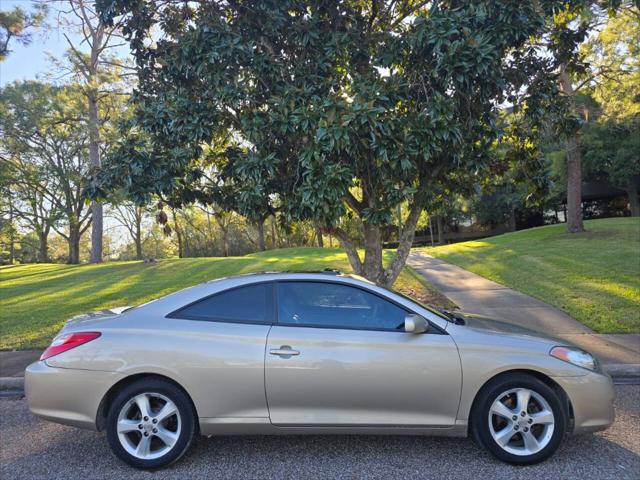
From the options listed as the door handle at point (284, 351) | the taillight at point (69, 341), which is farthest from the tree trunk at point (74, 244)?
the door handle at point (284, 351)

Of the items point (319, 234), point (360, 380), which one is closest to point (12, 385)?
point (360, 380)

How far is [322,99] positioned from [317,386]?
3.62m

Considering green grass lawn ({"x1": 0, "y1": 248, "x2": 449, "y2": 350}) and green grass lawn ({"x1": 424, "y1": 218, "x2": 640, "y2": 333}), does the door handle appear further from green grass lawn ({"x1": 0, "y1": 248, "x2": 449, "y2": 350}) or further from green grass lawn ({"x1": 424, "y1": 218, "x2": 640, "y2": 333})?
green grass lawn ({"x1": 424, "y1": 218, "x2": 640, "y2": 333})

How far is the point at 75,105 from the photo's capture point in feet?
81.4

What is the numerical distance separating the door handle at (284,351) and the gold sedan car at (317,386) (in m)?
0.01

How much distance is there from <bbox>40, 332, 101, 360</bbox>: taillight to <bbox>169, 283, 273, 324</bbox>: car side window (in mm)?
636

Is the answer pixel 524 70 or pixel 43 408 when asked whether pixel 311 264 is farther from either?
pixel 43 408

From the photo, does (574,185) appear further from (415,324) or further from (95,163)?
(95,163)

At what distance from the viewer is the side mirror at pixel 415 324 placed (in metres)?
3.33

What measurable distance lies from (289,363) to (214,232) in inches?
1925

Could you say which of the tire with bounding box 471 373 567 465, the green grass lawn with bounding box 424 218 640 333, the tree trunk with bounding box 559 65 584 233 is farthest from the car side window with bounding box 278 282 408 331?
the tree trunk with bounding box 559 65 584 233

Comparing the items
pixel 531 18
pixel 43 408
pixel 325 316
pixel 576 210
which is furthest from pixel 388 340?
pixel 576 210

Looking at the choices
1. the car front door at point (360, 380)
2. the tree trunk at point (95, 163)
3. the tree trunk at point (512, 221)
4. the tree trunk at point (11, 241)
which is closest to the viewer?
the car front door at point (360, 380)

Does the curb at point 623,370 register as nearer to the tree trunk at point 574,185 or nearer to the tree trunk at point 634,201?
the tree trunk at point 574,185
